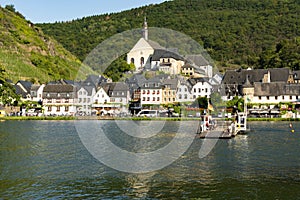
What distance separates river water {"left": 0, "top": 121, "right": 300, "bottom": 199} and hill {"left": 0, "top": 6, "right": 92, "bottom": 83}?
288ft

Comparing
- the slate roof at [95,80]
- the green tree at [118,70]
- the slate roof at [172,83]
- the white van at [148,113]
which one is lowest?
the white van at [148,113]

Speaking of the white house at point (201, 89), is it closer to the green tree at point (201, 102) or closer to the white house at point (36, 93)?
the green tree at point (201, 102)

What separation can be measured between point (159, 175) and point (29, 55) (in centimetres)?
12713

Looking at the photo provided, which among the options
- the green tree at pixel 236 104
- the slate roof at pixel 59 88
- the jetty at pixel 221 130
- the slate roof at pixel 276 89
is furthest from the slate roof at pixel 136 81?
the jetty at pixel 221 130

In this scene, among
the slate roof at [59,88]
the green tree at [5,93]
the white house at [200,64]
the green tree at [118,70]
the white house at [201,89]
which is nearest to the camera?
the green tree at [5,93]

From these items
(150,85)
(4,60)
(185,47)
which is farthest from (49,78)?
(185,47)

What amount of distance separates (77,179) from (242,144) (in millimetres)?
20704

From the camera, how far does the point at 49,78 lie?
417ft

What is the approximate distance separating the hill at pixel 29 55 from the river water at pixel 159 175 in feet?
288

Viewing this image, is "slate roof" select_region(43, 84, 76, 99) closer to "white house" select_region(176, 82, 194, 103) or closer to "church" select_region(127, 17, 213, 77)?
"white house" select_region(176, 82, 194, 103)

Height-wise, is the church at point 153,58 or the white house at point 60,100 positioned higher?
the church at point 153,58

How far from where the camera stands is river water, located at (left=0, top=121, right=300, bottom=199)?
20344 mm

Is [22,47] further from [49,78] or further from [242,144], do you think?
[242,144]

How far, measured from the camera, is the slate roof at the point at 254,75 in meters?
102
